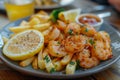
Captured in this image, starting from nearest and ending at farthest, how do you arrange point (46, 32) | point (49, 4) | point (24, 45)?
1. point (24, 45)
2. point (46, 32)
3. point (49, 4)

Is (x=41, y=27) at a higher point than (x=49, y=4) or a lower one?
higher

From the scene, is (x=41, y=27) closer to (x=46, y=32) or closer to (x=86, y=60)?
(x=46, y=32)

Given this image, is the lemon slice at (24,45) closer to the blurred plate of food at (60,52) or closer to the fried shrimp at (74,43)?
the blurred plate of food at (60,52)

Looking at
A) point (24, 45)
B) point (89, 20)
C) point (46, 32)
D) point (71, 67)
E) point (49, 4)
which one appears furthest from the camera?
point (49, 4)

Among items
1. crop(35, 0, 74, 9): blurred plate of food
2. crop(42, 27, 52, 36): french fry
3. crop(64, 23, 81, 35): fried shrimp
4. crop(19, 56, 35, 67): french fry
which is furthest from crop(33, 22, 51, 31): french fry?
crop(35, 0, 74, 9): blurred plate of food

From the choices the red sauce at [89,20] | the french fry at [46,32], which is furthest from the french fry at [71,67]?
the red sauce at [89,20]

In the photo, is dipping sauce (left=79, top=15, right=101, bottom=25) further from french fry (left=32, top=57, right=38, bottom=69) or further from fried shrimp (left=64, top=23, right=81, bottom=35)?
french fry (left=32, top=57, right=38, bottom=69)

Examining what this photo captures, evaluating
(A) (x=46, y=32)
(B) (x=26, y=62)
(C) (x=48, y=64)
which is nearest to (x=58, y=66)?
(C) (x=48, y=64)
